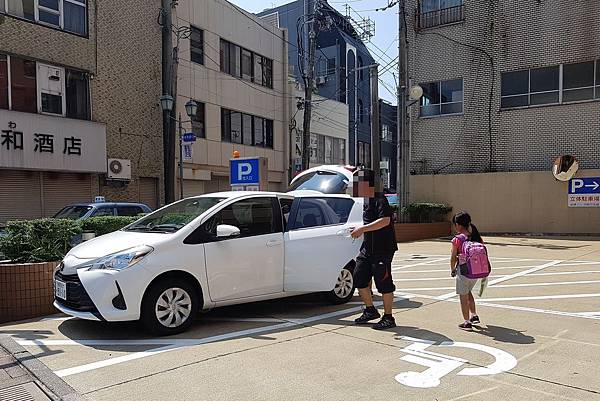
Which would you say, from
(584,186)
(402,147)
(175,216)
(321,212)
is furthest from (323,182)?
(584,186)

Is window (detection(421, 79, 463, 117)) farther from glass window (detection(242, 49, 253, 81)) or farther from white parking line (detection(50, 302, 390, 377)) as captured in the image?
white parking line (detection(50, 302, 390, 377))

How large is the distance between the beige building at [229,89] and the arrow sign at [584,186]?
1409cm

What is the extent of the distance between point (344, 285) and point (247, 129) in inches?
752

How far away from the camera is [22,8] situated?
15.5 meters

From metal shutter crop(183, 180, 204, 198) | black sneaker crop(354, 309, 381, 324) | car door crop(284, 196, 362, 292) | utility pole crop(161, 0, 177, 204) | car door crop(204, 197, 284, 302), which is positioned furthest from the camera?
metal shutter crop(183, 180, 204, 198)

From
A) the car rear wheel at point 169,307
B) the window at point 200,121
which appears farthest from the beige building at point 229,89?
the car rear wheel at point 169,307

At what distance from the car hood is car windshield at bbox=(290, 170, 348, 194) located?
18.0ft

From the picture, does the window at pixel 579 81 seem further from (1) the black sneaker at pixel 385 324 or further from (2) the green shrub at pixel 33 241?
(2) the green shrub at pixel 33 241

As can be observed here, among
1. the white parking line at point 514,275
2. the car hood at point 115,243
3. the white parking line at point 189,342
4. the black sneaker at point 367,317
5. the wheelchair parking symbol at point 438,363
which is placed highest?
the car hood at point 115,243

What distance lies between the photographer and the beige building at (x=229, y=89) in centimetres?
2177

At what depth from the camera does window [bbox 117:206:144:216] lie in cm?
1155

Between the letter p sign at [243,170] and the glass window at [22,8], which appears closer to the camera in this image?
the letter p sign at [243,170]

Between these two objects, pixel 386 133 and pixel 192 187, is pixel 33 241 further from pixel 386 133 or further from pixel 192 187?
pixel 386 133

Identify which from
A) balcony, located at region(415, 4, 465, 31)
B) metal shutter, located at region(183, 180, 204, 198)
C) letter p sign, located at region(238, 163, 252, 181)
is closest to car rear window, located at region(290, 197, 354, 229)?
letter p sign, located at region(238, 163, 252, 181)
